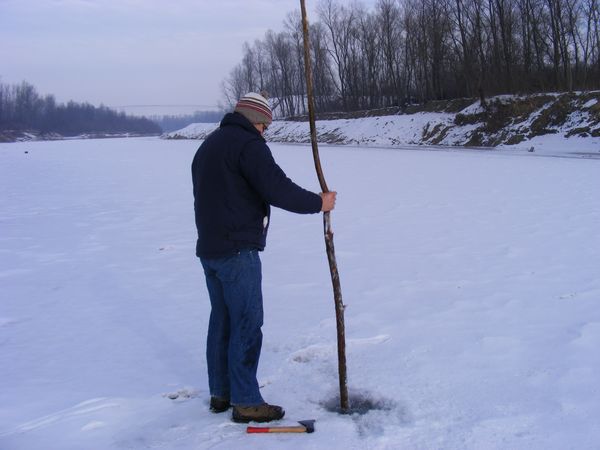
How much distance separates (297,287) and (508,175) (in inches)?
425

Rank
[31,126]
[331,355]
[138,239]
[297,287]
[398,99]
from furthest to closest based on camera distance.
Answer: [31,126] < [398,99] < [138,239] < [297,287] < [331,355]

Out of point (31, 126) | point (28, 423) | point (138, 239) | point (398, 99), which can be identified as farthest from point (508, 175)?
point (31, 126)

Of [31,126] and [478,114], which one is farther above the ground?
[31,126]

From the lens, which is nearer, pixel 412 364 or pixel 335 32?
pixel 412 364

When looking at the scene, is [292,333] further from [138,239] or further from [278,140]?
[278,140]

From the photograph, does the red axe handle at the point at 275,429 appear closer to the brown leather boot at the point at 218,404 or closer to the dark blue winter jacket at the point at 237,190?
the brown leather boot at the point at 218,404

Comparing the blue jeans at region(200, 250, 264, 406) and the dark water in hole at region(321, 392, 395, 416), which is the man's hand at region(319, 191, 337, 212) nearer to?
the blue jeans at region(200, 250, 264, 406)

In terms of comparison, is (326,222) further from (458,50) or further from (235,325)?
(458,50)

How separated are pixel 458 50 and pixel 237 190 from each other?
144 ft

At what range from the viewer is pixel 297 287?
20.4ft

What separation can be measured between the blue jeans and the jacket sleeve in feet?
1.22

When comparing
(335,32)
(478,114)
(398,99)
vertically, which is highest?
(335,32)

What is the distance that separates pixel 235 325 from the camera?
3158 millimetres

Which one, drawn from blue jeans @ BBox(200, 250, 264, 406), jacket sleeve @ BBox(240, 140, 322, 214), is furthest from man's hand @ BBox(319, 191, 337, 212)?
blue jeans @ BBox(200, 250, 264, 406)
